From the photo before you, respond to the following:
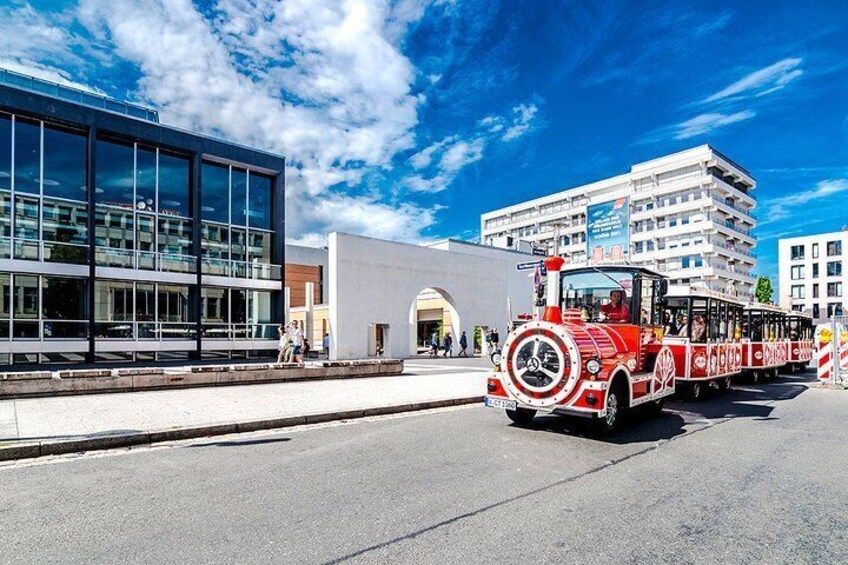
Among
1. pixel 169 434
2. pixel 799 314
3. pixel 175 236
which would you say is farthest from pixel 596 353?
pixel 799 314

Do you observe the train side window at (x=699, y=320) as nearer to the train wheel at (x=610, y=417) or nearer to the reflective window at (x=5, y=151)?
the train wheel at (x=610, y=417)

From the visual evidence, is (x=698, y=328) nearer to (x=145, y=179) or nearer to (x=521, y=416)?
(x=521, y=416)

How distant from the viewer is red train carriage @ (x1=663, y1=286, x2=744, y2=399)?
13.2 meters

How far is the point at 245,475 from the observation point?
241 inches

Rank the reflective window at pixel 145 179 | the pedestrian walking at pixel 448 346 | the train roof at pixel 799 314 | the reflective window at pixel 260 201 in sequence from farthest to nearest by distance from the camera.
→ the pedestrian walking at pixel 448 346 → the reflective window at pixel 260 201 → the reflective window at pixel 145 179 → the train roof at pixel 799 314

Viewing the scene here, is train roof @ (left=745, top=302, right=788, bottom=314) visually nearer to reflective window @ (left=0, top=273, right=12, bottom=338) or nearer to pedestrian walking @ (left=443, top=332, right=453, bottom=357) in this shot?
pedestrian walking @ (left=443, top=332, right=453, bottom=357)

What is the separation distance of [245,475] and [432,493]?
2.19m

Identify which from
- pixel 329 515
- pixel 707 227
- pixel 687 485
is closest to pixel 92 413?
pixel 329 515

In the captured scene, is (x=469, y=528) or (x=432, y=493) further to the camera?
(x=432, y=493)

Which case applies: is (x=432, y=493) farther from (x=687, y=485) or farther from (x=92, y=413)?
(x=92, y=413)

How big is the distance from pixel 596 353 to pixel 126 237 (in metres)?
21.2

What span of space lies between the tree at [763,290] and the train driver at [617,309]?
264ft

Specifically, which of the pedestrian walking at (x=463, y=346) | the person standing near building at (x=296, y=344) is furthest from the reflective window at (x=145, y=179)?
the pedestrian walking at (x=463, y=346)

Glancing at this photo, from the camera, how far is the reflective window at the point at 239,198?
26500 mm
